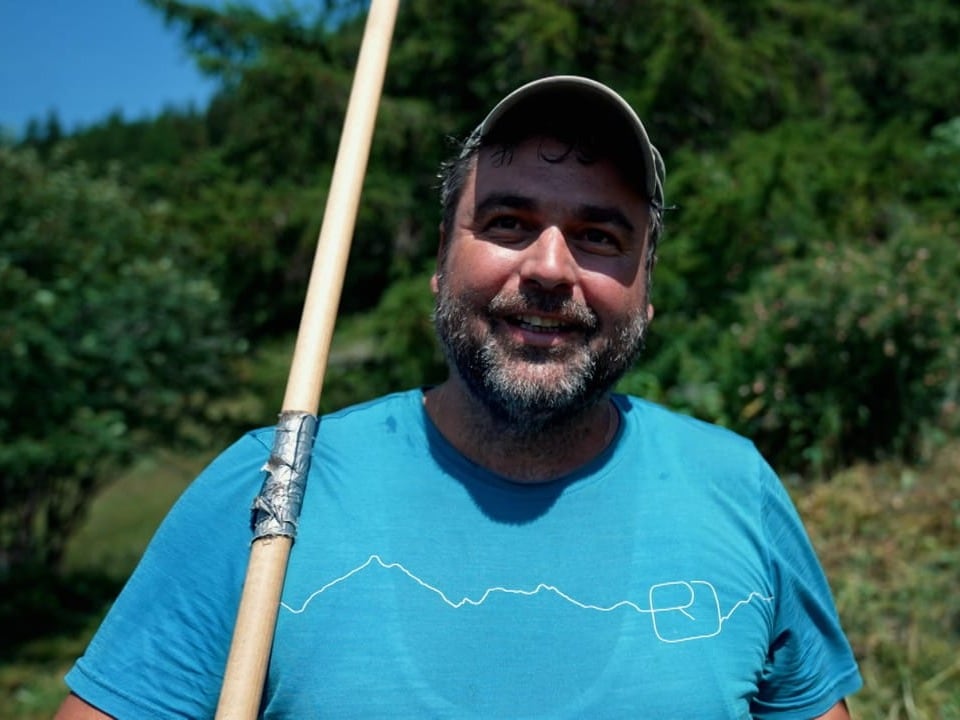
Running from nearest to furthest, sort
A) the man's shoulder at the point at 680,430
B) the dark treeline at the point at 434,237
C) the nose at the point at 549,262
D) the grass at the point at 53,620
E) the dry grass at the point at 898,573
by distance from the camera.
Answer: the nose at the point at 549,262, the man's shoulder at the point at 680,430, the dry grass at the point at 898,573, the dark treeline at the point at 434,237, the grass at the point at 53,620

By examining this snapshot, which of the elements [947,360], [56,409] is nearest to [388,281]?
[56,409]

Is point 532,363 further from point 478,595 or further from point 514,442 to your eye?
point 478,595

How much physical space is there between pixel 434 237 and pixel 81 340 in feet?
9.83

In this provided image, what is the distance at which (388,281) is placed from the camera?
28.9 ft

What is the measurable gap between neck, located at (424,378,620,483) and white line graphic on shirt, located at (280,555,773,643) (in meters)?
0.23

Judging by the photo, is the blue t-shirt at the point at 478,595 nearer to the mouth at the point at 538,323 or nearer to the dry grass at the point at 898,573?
the mouth at the point at 538,323

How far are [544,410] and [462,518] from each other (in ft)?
0.77

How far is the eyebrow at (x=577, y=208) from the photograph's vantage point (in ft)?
5.72

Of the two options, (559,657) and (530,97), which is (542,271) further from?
(559,657)

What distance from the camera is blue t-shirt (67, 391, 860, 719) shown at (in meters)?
1.53

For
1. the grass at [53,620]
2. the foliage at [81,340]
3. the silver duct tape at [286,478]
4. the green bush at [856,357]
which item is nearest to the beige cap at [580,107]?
the silver duct tape at [286,478]

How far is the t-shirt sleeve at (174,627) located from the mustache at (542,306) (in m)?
0.54

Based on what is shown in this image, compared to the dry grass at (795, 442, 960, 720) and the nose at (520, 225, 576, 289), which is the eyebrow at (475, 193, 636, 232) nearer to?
the nose at (520, 225, 576, 289)

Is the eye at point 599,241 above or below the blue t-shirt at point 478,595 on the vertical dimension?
above
